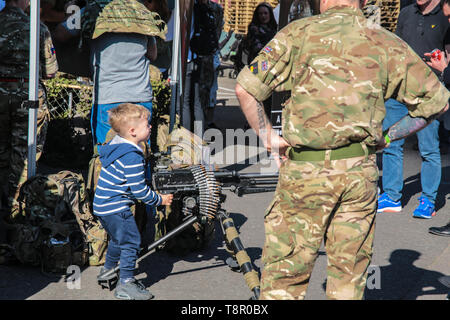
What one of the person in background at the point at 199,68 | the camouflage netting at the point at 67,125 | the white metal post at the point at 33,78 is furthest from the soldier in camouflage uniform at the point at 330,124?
the person in background at the point at 199,68

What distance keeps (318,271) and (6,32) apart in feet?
9.79

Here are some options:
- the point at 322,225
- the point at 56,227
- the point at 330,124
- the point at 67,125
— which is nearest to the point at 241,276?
the point at 56,227

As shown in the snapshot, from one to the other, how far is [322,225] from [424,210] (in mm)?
3515

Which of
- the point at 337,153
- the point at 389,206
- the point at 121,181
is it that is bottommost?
the point at 389,206

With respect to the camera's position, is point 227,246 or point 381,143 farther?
point 227,246

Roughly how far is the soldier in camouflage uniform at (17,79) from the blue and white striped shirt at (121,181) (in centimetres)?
112

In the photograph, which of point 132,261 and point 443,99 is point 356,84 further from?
point 132,261

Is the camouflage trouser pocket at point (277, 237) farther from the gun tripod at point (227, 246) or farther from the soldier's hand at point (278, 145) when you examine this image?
the gun tripod at point (227, 246)

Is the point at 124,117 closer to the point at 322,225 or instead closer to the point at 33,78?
the point at 33,78

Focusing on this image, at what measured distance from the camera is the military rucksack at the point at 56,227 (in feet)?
14.8

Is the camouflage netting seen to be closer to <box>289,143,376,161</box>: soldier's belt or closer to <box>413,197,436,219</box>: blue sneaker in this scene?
<box>413,197,436,219</box>: blue sneaker

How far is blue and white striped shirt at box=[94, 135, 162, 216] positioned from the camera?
13.4 ft

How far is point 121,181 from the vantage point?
4113 mm

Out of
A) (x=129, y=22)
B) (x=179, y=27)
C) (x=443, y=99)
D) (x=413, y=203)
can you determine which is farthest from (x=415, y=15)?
(x=443, y=99)
